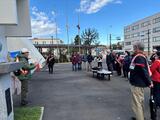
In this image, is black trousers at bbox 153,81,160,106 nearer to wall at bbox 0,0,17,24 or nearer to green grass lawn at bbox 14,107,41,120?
green grass lawn at bbox 14,107,41,120

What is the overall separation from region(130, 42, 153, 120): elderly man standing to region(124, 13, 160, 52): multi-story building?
8766 centimetres

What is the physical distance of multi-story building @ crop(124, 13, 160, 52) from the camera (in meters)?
107

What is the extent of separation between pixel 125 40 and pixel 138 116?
135911 millimetres

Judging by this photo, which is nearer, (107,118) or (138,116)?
(138,116)

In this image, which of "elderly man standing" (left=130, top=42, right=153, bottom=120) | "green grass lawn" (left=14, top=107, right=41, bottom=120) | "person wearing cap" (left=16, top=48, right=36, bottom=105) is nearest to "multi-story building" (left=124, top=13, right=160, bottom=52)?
"person wearing cap" (left=16, top=48, right=36, bottom=105)

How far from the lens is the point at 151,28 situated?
372ft

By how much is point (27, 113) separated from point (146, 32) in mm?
110951

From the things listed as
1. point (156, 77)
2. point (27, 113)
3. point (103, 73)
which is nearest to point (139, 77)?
point (156, 77)

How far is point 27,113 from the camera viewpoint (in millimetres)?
9289

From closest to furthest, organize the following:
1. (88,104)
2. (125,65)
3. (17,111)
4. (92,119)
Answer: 1. (92,119)
2. (17,111)
3. (88,104)
4. (125,65)

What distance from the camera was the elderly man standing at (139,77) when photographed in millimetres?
7914

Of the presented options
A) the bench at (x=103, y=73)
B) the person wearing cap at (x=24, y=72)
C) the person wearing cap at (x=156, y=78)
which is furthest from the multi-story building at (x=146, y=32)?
the person wearing cap at (x=156, y=78)

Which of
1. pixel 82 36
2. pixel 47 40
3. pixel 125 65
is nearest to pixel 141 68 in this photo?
pixel 125 65

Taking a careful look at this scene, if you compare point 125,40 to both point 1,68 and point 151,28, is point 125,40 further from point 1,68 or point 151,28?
point 1,68
